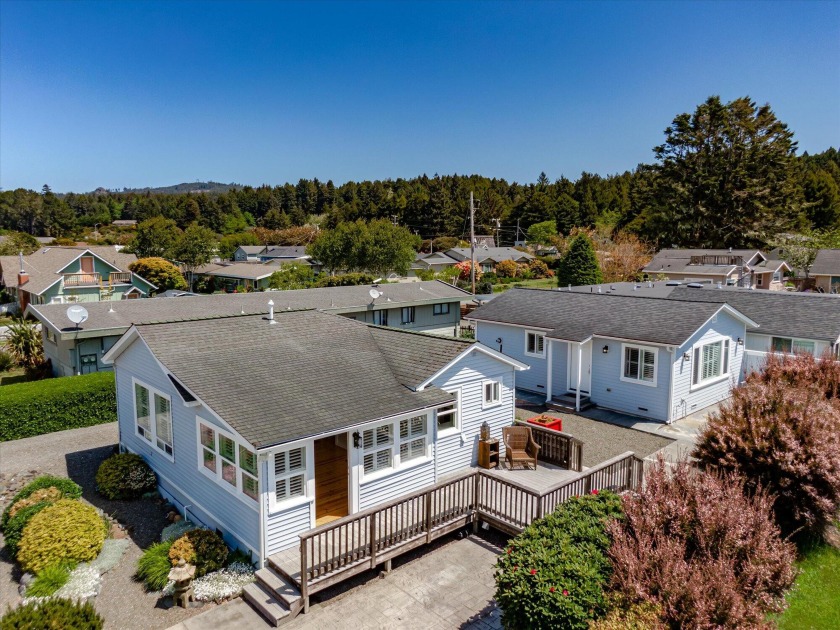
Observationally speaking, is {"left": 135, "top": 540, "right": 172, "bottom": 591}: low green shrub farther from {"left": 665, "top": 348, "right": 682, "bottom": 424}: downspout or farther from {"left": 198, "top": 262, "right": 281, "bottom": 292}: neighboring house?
{"left": 198, "top": 262, "right": 281, "bottom": 292}: neighboring house

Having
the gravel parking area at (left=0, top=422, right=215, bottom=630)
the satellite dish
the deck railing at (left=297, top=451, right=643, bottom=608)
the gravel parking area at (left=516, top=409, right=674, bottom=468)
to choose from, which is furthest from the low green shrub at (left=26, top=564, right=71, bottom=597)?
the satellite dish

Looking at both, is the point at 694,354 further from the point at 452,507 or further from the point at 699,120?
the point at 699,120

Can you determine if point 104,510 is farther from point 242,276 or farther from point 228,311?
point 242,276

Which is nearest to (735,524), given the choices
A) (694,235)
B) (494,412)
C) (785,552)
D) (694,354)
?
(785,552)

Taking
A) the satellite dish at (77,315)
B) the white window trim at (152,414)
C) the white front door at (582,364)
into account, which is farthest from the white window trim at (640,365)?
the satellite dish at (77,315)

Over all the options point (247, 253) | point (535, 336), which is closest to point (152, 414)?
point (535, 336)
